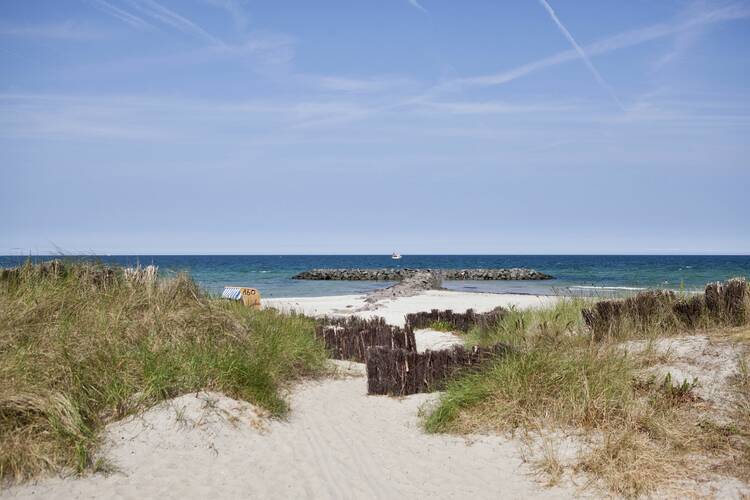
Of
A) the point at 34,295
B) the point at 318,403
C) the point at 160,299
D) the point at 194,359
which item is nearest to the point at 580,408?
the point at 318,403

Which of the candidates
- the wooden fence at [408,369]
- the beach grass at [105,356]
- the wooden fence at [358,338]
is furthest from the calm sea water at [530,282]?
the wooden fence at [408,369]

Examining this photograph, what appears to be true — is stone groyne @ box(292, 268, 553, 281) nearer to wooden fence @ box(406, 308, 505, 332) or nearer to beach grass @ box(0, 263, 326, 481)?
wooden fence @ box(406, 308, 505, 332)

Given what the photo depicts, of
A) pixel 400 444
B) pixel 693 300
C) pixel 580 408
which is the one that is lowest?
pixel 400 444

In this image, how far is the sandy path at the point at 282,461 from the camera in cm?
484

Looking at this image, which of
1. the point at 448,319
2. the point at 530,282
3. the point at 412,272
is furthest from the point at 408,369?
the point at 412,272

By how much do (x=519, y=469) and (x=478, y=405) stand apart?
118 centimetres

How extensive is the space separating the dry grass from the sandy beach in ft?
1.17

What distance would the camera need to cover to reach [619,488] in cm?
471

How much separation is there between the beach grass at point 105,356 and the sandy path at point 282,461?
0.83 feet

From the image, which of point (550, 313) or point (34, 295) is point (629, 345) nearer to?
point (550, 313)

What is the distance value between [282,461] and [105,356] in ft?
7.58

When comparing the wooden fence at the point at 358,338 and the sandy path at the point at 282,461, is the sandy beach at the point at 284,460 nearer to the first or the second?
the sandy path at the point at 282,461

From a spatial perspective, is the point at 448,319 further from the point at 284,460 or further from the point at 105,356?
the point at 105,356

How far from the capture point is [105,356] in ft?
20.9
